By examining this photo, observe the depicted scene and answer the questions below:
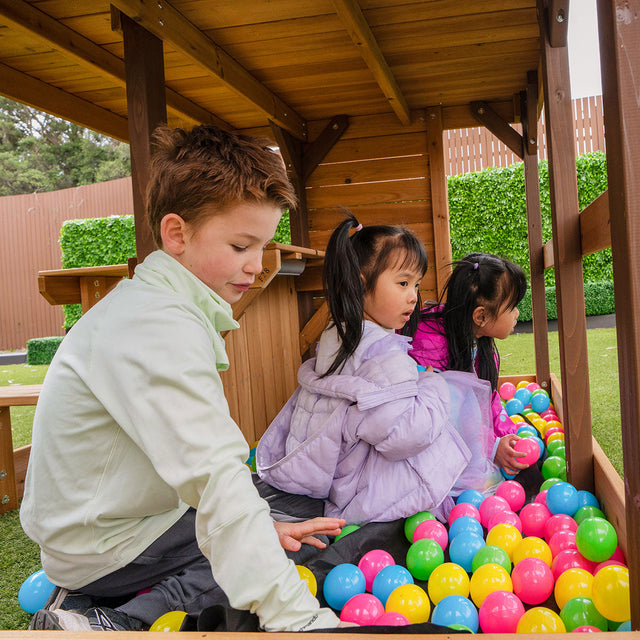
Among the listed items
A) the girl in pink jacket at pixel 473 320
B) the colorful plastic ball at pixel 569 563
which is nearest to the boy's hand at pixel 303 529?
the colorful plastic ball at pixel 569 563

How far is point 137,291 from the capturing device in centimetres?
154

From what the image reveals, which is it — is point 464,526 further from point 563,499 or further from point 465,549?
point 563,499

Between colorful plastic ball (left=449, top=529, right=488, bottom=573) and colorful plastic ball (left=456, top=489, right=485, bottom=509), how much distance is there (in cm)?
44

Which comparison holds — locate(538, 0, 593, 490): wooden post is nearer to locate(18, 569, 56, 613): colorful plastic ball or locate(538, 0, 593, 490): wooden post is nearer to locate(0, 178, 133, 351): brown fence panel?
locate(18, 569, 56, 613): colorful plastic ball

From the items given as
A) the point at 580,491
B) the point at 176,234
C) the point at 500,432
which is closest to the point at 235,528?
the point at 176,234

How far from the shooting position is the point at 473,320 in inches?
137

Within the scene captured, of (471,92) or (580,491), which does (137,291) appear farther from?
(471,92)

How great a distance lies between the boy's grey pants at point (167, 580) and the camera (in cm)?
175

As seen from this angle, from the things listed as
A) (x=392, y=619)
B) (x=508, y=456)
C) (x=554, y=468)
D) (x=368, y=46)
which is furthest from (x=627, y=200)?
(x=368, y=46)

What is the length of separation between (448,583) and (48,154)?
25.4 m

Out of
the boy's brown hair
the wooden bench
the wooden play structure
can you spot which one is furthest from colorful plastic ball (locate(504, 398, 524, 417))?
the boy's brown hair

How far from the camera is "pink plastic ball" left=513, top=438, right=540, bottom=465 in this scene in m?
3.06

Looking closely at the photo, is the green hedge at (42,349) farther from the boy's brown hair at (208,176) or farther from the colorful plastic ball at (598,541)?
the colorful plastic ball at (598,541)

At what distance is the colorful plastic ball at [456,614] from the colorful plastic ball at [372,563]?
0.36m
